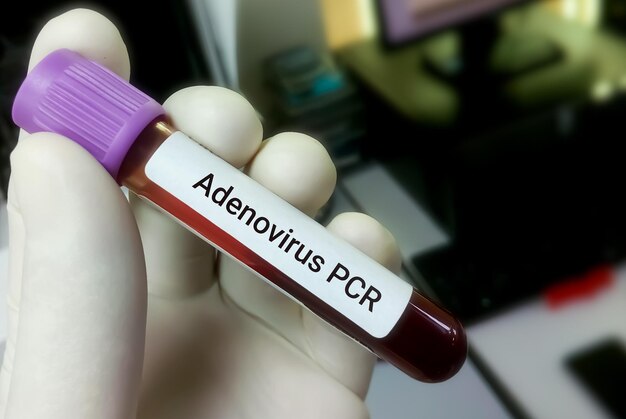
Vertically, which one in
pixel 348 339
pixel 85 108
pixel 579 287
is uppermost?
pixel 85 108

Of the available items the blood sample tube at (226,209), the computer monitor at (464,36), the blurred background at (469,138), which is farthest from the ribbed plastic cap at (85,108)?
the computer monitor at (464,36)

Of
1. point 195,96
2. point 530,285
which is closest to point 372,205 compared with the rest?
point 530,285

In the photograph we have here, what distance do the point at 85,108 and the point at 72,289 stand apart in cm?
7

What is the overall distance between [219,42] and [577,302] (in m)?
0.34

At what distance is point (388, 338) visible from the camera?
0.25m

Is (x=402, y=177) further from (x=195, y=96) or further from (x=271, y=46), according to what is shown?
(x=195, y=96)

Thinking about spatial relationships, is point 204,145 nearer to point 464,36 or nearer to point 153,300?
point 153,300

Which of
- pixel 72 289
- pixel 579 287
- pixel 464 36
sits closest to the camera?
pixel 72 289

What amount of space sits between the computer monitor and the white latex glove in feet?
0.94

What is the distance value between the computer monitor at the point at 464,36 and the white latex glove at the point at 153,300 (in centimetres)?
29

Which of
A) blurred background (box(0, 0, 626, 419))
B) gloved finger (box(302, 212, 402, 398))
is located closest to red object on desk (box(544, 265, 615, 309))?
blurred background (box(0, 0, 626, 419))

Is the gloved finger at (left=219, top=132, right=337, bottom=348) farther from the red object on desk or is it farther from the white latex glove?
the red object on desk

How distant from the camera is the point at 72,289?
223 millimetres

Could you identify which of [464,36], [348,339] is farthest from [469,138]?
[348,339]
